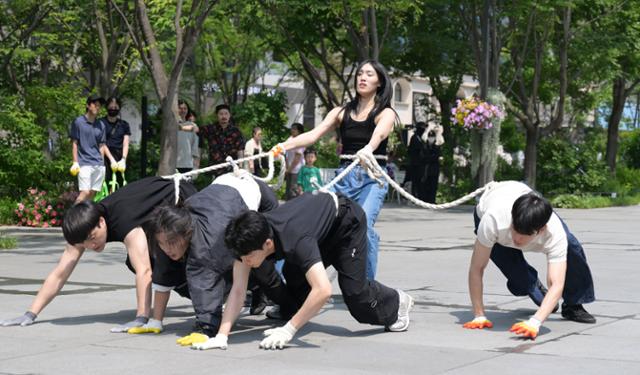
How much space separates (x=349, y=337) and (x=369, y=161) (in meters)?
1.34

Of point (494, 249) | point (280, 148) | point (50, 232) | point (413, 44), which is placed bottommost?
point (50, 232)

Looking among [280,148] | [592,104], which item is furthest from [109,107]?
[592,104]

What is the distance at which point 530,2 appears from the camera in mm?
22547

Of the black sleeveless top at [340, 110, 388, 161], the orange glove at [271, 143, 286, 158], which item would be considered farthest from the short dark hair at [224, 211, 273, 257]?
the black sleeveless top at [340, 110, 388, 161]

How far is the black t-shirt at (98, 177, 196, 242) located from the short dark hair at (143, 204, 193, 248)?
53cm

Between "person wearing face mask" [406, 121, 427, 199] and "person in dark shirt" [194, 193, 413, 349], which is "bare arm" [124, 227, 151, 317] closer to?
"person in dark shirt" [194, 193, 413, 349]

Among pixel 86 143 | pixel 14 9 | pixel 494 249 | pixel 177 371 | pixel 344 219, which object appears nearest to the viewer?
pixel 177 371

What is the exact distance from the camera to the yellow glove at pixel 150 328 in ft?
21.8

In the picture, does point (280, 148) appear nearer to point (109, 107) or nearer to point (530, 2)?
point (109, 107)

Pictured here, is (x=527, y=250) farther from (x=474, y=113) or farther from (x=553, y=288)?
(x=474, y=113)

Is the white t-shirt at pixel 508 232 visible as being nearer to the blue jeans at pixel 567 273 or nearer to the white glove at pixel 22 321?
the blue jeans at pixel 567 273

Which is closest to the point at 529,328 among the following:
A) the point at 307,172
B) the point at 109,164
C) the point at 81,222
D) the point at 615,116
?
the point at 81,222

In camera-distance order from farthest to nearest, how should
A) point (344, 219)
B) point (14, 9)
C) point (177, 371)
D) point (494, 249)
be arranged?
point (14, 9), point (494, 249), point (344, 219), point (177, 371)

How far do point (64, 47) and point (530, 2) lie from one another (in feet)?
36.4
